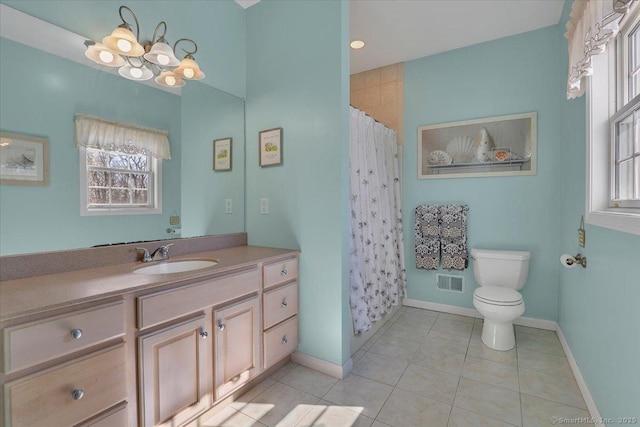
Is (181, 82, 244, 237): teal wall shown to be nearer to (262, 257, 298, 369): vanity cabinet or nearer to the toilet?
(262, 257, 298, 369): vanity cabinet

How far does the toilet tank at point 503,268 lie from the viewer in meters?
2.52

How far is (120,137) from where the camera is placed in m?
1.66

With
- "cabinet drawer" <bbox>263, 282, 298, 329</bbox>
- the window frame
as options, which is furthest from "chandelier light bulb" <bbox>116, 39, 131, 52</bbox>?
"cabinet drawer" <bbox>263, 282, 298, 329</bbox>

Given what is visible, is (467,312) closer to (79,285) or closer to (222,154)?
(222,154)

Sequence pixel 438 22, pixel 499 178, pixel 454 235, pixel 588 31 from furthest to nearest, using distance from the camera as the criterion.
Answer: pixel 454 235, pixel 499 178, pixel 438 22, pixel 588 31

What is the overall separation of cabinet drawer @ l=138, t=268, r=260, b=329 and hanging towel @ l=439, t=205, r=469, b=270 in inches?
79.1

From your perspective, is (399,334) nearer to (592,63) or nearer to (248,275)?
(248,275)

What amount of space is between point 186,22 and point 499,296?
2947mm

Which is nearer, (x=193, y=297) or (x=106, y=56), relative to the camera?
(x=193, y=297)

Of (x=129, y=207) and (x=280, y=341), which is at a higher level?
(x=129, y=207)

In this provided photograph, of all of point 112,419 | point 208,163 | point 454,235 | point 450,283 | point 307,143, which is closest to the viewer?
point 112,419

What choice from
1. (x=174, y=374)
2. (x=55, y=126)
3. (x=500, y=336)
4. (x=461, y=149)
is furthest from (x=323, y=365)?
(x=461, y=149)

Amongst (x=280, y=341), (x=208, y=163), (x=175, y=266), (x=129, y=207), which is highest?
(x=208, y=163)

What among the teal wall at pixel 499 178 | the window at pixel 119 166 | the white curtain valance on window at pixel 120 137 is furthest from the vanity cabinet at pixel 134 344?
the teal wall at pixel 499 178
